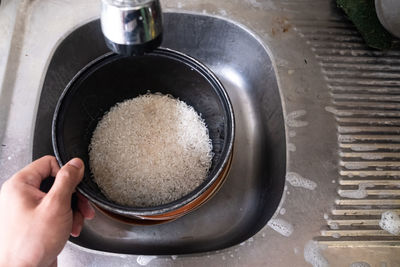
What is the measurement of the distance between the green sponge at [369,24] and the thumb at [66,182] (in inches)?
28.7

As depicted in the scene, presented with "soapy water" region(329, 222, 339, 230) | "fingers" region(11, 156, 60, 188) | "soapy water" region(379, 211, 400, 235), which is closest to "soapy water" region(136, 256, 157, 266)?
"fingers" region(11, 156, 60, 188)

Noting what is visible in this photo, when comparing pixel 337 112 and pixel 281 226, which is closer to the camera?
pixel 281 226

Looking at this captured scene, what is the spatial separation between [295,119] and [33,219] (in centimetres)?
52

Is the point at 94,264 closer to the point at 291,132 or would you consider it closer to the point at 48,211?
the point at 48,211

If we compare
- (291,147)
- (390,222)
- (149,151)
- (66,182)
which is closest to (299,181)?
(291,147)

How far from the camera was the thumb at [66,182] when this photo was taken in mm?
454

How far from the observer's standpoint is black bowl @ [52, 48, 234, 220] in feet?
1.85

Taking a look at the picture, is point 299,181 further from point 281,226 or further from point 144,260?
point 144,260

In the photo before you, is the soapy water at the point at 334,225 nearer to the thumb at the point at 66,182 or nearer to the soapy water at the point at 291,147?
the soapy water at the point at 291,147

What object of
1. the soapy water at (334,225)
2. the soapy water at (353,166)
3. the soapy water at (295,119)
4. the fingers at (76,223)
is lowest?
the fingers at (76,223)

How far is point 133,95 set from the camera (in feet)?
2.58

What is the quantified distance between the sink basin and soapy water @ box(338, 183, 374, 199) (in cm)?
12

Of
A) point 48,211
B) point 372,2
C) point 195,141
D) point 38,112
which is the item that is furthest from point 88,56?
point 372,2

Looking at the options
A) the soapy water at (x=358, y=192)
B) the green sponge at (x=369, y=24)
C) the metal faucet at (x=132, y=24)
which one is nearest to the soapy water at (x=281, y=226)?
the soapy water at (x=358, y=192)
